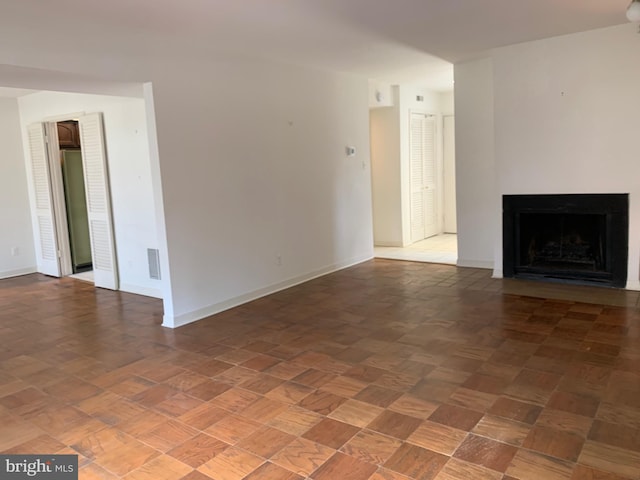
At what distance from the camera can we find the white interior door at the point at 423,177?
321 inches

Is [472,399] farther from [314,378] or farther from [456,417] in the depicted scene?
[314,378]

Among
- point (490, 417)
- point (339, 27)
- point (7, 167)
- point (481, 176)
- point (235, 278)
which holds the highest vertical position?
point (339, 27)

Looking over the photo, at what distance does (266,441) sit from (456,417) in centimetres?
101

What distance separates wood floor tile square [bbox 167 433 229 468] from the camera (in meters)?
2.36

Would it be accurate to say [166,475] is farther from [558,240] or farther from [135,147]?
[558,240]

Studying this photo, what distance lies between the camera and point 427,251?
747 cm

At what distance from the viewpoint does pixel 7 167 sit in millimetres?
6727

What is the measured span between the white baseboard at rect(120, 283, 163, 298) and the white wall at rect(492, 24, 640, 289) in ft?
13.0

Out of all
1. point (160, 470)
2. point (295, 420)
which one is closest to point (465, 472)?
point (295, 420)

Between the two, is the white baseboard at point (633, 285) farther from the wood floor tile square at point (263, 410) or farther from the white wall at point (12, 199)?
the white wall at point (12, 199)

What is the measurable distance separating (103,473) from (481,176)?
5.10 m

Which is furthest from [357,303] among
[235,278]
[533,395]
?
[533,395]

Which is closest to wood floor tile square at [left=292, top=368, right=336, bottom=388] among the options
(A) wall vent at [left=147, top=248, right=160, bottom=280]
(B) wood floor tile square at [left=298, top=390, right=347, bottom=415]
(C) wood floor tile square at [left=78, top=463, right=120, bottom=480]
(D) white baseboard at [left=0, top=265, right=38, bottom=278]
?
(B) wood floor tile square at [left=298, top=390, right=347, bottom=415]

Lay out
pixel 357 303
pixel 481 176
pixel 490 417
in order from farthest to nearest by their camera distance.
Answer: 1. pixel 481 176
2. pixel 357 303
3. pixel 490 417
